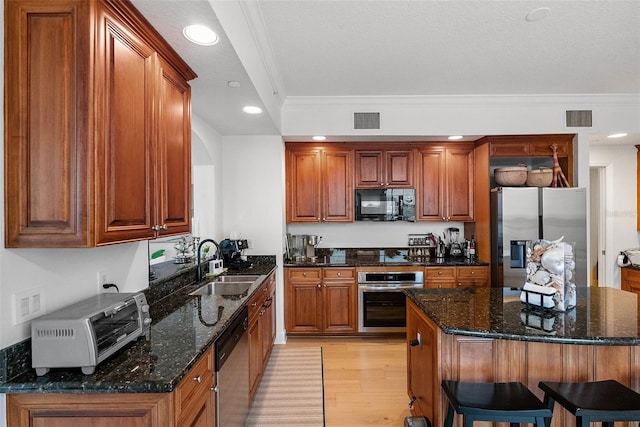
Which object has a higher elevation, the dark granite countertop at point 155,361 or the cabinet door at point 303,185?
the cabinet door at point 303,185

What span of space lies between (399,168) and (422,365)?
102 inches

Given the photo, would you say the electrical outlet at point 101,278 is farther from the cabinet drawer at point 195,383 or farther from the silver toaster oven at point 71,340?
the cabinet drawer at point 195,383

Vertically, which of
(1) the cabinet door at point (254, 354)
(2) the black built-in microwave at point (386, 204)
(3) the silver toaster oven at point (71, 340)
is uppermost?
(2) the black built-in microwave at point (386, 204)

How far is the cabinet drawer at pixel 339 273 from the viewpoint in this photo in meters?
3.97

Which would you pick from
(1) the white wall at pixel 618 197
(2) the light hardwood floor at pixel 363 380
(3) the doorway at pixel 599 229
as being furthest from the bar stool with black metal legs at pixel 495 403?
(1) the white wall at pixel 618 197

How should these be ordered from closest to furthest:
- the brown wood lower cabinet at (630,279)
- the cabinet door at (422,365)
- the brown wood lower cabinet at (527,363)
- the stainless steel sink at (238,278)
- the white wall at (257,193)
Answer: the brown wood lower cabinet at (527,363), the cabinet door at (422,365), the stainless steel sink at (238,278), the white wall at (257,193), the brown wood lower cabinet at (630,279)

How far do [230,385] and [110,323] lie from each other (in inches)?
33.9

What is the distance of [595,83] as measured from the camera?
11.4 feet

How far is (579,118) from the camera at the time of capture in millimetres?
3855

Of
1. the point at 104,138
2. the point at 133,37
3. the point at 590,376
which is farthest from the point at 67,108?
the point at 590,376

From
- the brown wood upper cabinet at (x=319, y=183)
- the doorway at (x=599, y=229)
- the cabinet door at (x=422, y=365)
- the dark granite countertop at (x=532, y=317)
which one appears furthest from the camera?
the doorway at (x=599, y=229)

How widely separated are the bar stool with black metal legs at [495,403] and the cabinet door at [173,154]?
1651 millimetres

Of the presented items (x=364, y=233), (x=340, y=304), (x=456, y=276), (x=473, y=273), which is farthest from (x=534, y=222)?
(x=340, y=304)

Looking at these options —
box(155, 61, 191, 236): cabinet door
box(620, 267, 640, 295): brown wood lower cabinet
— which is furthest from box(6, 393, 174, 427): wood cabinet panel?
box(620, 267, 640, 295): brown wood lower cabinet
